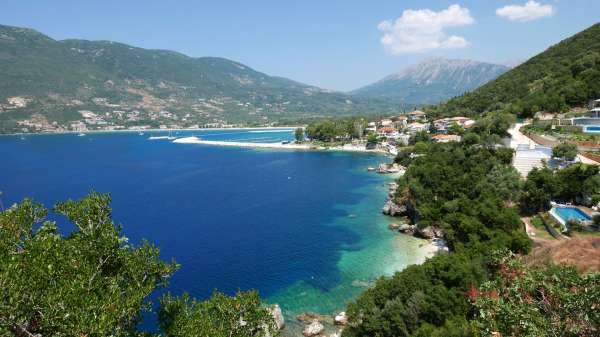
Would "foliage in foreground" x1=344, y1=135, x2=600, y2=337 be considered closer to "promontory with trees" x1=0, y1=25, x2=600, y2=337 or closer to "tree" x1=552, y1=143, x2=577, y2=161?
"promontory with trees" x1=0, y1=25, x2=600, y2=337

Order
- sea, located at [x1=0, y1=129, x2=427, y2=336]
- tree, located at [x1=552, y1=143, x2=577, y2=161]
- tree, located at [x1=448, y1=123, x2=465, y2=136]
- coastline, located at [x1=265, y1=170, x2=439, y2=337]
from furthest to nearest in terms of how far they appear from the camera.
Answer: tree, located at [x1=448, y1=123, x2=465, y2=136] < tree, located at [x1=552, y1=143, x2=577, y2=161] < sea, located at [x1=0, y1=129, x2=427, y2=336] < coastline, located at [x1=265, y1=170, x2=439, y2=337]

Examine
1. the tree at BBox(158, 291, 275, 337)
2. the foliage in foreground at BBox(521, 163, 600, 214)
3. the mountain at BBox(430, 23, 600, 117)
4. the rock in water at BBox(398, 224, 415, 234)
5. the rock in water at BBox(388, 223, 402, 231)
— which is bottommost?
the rock in water at BBox(388, 223, 402, 231)

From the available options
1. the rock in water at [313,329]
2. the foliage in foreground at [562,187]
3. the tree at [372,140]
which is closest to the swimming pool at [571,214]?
the foliage in foreground at [562,187]

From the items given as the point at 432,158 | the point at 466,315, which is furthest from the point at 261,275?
the point at 432,158

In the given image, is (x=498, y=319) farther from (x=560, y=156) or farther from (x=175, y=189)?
(x=175, y=189)

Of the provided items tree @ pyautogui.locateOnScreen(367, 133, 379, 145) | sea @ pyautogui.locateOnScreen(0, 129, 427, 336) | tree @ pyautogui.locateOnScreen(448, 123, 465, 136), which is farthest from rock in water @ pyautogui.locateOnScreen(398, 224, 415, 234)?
tree @ pyautogui.locateOnScreen(367, 133, 379, 145)

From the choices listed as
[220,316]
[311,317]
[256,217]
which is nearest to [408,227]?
[311,317]

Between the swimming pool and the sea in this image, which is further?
the sea

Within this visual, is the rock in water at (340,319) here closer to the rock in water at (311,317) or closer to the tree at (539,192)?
the rock in water at (311,317)
